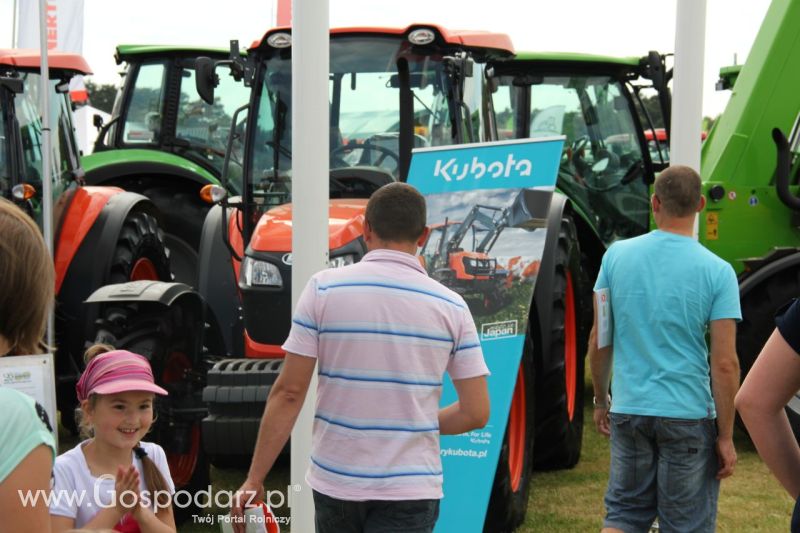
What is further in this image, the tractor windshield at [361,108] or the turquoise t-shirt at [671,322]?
the tractor windshield at [361,108]

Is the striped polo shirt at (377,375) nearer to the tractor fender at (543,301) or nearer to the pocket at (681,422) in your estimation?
the pocket at (681,422)

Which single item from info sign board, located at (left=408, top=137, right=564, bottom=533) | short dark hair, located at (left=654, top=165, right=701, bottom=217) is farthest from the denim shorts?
info sign board, located at (left=408, top=137, right=564, bottom=533)

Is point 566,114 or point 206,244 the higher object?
point 566,114

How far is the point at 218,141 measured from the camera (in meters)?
10.1

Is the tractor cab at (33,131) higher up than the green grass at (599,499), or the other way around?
the tractor cab at (33,131)

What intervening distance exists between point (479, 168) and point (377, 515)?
2.37 metres

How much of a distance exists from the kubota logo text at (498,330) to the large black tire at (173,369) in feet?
5.29

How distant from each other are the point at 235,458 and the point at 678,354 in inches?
90.8

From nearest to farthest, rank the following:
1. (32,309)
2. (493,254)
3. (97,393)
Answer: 1. (32,309)
2. (97,393)
3. (493,254)

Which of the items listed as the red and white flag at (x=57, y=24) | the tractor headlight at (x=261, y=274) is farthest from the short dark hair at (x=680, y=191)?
the red and white flag at (x=57, y=24)

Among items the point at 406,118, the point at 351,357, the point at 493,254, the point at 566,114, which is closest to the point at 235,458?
the point at 493,254

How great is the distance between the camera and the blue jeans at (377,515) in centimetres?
301

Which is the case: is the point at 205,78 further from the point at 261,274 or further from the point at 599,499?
the point at 599,499

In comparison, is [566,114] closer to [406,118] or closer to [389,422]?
[406,118]
